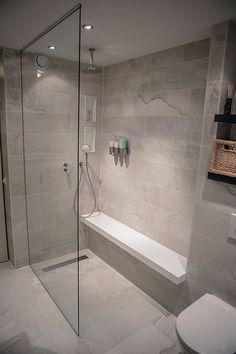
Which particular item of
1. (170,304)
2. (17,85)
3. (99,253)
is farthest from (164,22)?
(99,253)

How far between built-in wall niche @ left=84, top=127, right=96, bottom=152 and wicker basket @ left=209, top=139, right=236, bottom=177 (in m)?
1.72

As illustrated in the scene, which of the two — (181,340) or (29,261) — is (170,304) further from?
(29,261)

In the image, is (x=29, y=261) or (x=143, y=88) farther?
(x=29, y=261)

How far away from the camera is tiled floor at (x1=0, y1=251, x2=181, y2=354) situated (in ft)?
6.31

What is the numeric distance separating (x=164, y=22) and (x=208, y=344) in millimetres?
2068

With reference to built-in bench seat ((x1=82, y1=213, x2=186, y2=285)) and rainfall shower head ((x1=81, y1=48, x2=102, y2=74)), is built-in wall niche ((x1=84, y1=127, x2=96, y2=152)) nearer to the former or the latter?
rainfall shower head ((x1=81, y1=48, x2=102, y2=74))

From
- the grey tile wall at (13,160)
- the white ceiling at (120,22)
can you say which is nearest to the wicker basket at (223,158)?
the white ceiling at (120,22)

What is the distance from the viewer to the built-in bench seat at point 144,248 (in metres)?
2.09

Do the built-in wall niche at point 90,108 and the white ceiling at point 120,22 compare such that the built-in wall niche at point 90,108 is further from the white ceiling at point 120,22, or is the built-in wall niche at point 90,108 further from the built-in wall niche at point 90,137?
the white ceiling at point 120,22

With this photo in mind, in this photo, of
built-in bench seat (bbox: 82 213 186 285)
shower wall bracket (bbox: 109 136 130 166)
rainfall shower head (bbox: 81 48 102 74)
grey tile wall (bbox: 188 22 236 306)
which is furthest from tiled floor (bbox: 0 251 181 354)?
rainfall shower head (bbox: 81 48 102 74)

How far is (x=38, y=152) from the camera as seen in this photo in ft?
8.36

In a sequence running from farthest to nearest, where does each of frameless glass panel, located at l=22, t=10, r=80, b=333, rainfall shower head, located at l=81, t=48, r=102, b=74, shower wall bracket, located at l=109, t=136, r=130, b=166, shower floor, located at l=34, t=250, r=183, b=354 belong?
shower wall bracket, located at l=109, t=136, r=130, b=166 → rainfall shower head, located at l=81, t=48, r=102, b=74 → frameless glass panel, located at l=22, t=10, r=80, b=333 → shower floor, located at l=34, t=250, r=183, b=354

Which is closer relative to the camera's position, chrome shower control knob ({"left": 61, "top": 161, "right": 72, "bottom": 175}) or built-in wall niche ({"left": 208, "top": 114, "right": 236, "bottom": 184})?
built-in wall niche ({"left": 208, "top": 114, "right": 236, "bottom": 184})

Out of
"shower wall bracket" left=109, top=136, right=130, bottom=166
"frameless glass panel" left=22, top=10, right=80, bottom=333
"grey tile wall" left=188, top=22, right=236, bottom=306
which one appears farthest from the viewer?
"shower wall bracket" left=109, top=136, right=130, bottom=166
